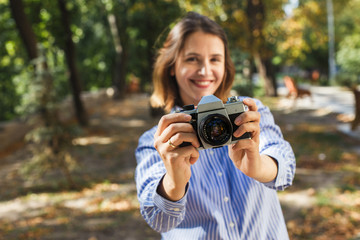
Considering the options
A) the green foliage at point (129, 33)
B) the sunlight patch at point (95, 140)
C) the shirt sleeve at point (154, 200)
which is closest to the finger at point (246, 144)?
the shirt sleeve at point (154, 200)

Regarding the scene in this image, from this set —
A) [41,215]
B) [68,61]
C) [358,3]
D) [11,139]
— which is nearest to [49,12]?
[68,61]

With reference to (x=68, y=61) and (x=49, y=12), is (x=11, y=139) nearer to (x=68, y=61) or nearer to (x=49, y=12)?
(x=68, y=61)

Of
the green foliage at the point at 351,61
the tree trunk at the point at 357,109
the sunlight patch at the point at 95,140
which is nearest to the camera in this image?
the tree trunk at the point at 357,109

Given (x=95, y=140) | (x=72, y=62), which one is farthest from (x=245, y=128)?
(x=72, y=62)

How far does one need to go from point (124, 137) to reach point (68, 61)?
328 cm

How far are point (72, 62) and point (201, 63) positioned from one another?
9.83 metres

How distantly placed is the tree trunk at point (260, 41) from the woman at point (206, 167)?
22.7 feet

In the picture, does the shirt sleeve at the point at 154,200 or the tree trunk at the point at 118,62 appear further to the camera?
the tree trunk at the point at 118,62

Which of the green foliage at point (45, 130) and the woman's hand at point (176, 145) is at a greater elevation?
the woman's hand at point (176, 145)

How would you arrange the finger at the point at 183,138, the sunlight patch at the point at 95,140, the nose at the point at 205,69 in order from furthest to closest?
the sunlight patch at the point at 95,140, the nose at the point at 205,69, the finger at the point at 183,138

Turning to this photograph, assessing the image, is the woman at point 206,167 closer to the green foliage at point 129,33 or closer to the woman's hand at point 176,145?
the woman's hand at point 176,145

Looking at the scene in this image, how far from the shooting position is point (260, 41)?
8172 millimetres

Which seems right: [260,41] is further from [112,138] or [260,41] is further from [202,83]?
[202,83]

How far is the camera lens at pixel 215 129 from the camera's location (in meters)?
Answer: 1.16
